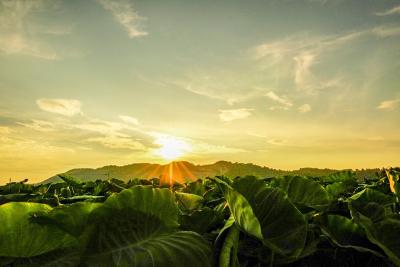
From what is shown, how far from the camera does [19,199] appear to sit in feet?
6.76

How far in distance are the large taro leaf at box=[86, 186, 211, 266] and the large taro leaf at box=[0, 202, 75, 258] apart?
117 millimetres

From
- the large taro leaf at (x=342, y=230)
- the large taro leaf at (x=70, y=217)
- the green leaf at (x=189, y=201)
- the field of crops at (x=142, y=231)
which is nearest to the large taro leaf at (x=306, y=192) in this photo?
the large taro leaf at (x=342, y=230)

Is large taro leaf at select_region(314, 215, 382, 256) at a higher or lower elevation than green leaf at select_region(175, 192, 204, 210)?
lower

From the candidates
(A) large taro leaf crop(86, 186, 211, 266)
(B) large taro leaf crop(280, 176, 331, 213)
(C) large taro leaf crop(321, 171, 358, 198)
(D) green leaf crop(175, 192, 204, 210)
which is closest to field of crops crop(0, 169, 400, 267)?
(A) large taro leaf crop(86, 186, 211, 266)

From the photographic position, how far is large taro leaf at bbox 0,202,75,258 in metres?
0.89

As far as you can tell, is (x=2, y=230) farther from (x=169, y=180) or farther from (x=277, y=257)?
(x=169, y=180)

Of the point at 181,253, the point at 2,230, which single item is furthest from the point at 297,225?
the point at 2,230

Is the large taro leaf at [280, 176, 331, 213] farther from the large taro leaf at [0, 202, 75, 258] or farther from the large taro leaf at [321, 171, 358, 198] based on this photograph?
the large taro leaf at [0, 202, 75, 258]

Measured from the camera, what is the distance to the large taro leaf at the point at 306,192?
5.25ft

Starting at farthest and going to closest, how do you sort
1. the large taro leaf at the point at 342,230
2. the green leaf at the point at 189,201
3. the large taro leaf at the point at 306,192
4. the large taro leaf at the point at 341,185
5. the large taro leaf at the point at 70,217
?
the large taro leaf at the point at 341,185, the green leaf at the point at 189,201, the large taro leaf at the point at 306,192, the large taro leaf at the point at 342,230, the large taro leaf at the point at 70,217

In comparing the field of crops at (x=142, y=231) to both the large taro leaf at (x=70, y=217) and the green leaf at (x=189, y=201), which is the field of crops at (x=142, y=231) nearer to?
the large taro leaf at (x=70, y=217)

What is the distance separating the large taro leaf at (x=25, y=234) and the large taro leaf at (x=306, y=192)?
0.96 metres

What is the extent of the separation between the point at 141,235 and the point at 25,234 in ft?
0.89

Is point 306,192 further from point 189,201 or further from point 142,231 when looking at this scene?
point 142,231
